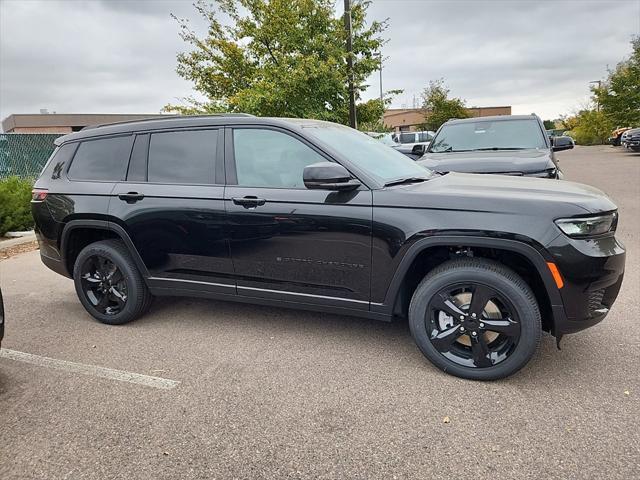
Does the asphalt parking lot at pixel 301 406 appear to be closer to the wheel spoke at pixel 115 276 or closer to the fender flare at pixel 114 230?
the wheel spoke at pixel 115 276

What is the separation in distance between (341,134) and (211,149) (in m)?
1.05

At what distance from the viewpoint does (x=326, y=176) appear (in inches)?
118

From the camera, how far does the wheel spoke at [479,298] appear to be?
2.90 meters

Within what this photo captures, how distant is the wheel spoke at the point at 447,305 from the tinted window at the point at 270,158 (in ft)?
4.02

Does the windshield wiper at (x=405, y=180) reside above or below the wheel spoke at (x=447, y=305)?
above

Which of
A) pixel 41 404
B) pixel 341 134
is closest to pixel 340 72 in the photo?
pixel 341 134

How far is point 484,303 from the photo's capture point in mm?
2922

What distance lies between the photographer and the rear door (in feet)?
11.9

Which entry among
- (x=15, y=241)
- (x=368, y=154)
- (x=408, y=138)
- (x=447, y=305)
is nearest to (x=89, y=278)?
(x=368, y=154)

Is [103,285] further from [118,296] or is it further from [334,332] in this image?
[334,332]

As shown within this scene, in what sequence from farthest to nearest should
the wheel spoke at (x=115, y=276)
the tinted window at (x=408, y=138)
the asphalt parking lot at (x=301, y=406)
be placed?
the tinted window at (x=408, y=138)
the wheel spoke at (x=115, y=276)
the asphalt parking lot at (x=301, y=406)

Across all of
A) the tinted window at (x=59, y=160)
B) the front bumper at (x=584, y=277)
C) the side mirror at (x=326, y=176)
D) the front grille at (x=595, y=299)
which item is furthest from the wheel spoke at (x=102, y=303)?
the front grille at (x=595, y=299)

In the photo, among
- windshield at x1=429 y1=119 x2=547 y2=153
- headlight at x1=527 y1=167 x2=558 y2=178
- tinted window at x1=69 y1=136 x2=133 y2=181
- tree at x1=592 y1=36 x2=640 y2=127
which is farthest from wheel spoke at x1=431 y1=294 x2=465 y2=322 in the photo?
tree at x1=592 y1=36 x2=640 y2=127

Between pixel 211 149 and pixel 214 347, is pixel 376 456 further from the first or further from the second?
pixel 211 149
